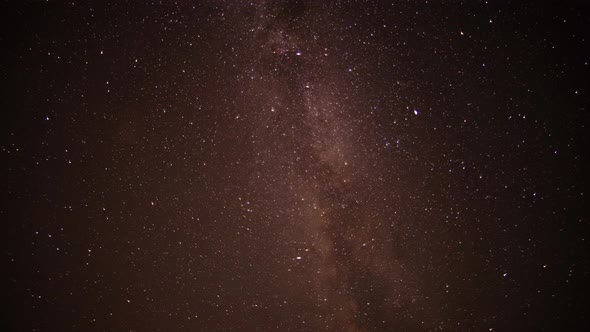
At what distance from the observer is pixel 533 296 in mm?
1062

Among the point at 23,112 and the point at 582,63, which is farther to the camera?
the point at 23,112

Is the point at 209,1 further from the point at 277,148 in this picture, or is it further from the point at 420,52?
the point at 420,52

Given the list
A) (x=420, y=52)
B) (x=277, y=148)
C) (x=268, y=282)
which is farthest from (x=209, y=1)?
(x=268, y=282)

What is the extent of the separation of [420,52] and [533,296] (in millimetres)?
1012

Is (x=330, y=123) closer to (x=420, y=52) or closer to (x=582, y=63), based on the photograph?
(x=420, y=52)

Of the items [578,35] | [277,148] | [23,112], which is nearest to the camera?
[578,35]

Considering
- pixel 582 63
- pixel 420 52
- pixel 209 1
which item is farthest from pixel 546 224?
pixel 209 1

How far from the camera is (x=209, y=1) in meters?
0.90

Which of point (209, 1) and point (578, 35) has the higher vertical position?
point (209, 1)

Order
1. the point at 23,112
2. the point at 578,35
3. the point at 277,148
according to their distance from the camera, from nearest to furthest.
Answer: the point at 578,35 → the point at 277,148 → the point at 23,112

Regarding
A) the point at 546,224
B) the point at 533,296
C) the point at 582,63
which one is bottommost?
the point at 533,296

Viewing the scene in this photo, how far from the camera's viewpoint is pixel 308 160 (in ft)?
3.18

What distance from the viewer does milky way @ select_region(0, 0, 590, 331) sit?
2.95 ft

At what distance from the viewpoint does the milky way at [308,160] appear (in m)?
0.90
